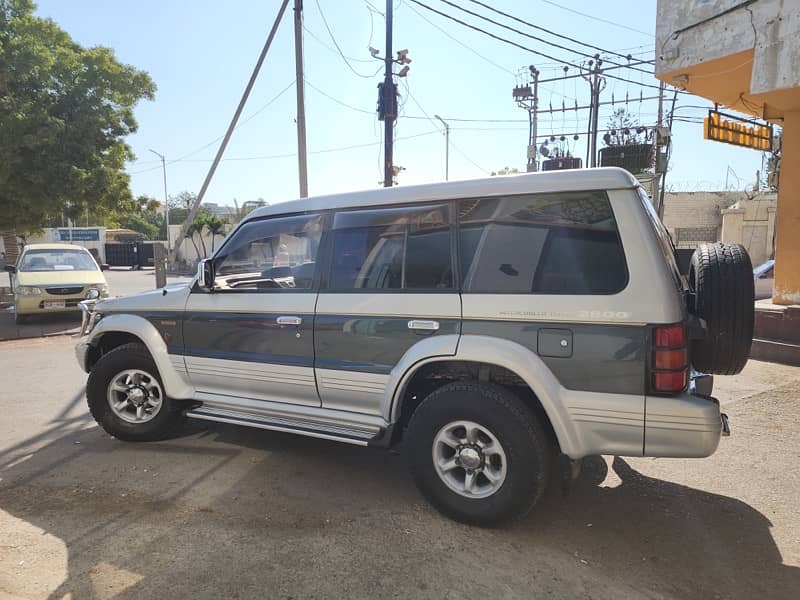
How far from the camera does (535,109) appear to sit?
28.1 m

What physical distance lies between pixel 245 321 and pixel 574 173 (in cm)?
245

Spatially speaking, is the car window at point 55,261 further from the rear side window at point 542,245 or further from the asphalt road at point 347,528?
the rear side window at point 542,245

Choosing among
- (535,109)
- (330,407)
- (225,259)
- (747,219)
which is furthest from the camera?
(535,109)

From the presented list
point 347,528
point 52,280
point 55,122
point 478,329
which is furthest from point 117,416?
point 55,122

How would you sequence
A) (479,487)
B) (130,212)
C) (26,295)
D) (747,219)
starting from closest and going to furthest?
(479,487), (26,295), (130,212), (747,219)

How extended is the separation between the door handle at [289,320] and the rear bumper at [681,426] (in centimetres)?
220

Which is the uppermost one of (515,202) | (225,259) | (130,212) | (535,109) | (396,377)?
(535,109)

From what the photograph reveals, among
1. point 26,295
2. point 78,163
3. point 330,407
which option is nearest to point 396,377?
point 330,407

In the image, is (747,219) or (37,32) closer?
(37,32)

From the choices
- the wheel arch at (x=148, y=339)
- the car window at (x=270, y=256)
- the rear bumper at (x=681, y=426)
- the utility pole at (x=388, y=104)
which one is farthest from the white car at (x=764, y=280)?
the wheel arch at (x=148, y=339)

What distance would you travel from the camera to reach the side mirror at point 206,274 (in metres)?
4.09

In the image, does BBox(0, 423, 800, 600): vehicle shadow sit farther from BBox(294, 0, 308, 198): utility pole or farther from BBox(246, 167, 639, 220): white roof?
BBox(294, 0, 308, 198): utility pole

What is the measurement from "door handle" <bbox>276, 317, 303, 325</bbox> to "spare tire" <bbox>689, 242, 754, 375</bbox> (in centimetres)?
244

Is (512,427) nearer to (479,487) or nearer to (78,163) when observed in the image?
(479,487)
